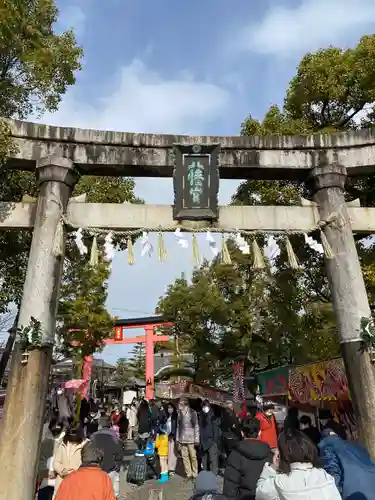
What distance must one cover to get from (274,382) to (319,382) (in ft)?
14.3

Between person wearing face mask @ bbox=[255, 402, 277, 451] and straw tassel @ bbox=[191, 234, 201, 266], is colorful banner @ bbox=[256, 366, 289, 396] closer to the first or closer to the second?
person wearing face mask @ bbox=[255, 402, 277, 451]

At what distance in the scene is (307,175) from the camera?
30.6 ft

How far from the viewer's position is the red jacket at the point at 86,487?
3.28 meters

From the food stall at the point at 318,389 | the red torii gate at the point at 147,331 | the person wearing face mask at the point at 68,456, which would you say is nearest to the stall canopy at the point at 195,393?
the food stall at the point at 318,389

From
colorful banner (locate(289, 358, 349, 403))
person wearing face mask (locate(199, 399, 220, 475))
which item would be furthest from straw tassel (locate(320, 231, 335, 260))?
person wearing face mask (locate(199, 399, 220, 475))

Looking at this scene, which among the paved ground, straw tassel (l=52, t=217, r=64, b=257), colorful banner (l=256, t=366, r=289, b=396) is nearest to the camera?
straw tassel (l=52, t=217, r=64, b=257)

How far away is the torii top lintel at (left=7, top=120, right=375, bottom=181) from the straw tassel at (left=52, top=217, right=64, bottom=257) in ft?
4.52

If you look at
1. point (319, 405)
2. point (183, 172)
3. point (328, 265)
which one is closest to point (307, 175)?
point (328, 265)

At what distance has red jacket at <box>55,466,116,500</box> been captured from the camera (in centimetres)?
328

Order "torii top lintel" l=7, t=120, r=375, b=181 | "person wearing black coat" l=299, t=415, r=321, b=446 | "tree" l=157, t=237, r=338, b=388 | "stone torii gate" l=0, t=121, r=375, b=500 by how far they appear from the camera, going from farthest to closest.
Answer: "tree" l=157, t=237, r=338, b=388 → "torii top lintel" l=7, t=120, r=375, b=181 → "stone torii gate" l=0, t=121, r=375, b=500 → "person wearing black coat" l=299, t=415, r=321, b=446

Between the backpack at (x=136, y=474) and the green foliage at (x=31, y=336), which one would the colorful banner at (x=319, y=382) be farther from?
the green foliage at (x=31, y=336)

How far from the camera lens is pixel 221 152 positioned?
30.0 ft

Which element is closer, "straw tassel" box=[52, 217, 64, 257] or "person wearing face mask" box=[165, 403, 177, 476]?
"straw tassel" box=[52, 217, 64, 257]

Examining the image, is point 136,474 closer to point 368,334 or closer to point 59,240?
point 59,240
